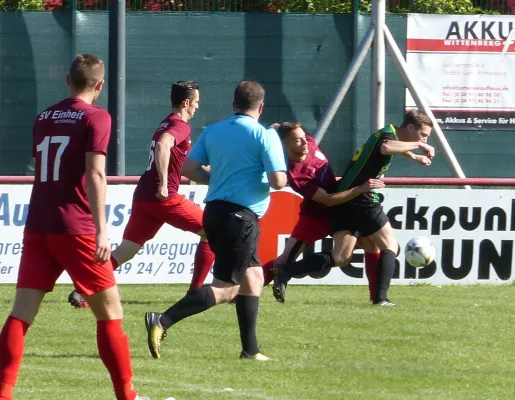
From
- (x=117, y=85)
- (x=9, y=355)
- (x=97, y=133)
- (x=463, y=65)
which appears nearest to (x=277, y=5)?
(x=463, y=65)

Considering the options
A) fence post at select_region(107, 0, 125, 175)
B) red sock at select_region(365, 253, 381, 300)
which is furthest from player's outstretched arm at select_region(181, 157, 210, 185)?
fence post at select_region(107, 0, 125, 175)

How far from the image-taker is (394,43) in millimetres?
15273

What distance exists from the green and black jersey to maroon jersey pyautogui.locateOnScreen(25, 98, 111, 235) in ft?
14.4

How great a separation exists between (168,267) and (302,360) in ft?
13.3

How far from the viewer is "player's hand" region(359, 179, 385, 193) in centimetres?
1034

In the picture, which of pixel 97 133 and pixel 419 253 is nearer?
pixel 97 133

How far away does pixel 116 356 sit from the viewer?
249 inches

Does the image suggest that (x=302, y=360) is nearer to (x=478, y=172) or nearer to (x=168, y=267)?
(x=168, y=267)

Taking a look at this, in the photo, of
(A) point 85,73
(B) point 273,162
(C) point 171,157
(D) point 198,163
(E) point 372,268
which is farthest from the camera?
(E) point 372,268

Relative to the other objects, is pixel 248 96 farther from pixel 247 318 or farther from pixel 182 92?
pixel 182 92

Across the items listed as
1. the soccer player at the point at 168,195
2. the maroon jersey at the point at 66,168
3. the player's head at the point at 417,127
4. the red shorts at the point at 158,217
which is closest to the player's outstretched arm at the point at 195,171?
the soccer player at the point at 168,195

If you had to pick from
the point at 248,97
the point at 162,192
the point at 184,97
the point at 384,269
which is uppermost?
the point at 248,97

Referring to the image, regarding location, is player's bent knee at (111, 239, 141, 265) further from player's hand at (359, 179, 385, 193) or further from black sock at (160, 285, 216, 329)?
black sock at (160, 285, 216, 329)

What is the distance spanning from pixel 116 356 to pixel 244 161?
6.63 ft
